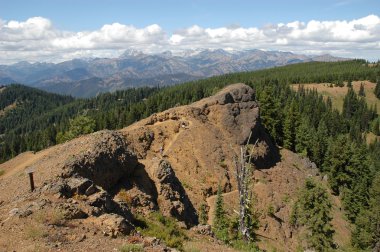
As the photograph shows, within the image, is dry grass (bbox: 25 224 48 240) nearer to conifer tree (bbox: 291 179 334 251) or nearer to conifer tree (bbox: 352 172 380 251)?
conifer tree (bbox: 291 179 334 251)

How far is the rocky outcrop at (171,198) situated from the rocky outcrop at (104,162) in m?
3.53

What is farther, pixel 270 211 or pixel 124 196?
pixel 270 211

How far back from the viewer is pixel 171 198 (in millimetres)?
38500

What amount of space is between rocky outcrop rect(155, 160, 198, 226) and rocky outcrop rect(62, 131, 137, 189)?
3531 millimetres

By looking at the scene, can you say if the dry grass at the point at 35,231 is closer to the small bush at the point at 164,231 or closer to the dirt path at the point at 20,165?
the small bush at the point at 164,231

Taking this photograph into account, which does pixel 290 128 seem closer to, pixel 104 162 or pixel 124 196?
pixel 124 196

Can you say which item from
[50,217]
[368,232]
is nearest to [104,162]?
[50,217]

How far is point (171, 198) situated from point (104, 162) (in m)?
8.56

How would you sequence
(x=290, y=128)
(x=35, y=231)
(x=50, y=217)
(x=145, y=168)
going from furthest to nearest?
(x=290, y=128) → (x=145, y=168) → (x=50, y=217) → (x=35, y=231)

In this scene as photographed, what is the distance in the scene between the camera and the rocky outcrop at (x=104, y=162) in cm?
3152

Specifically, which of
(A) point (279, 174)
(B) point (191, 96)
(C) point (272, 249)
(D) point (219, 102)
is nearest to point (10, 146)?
(B) point (191, 96)

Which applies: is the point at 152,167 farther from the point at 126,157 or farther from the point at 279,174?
the point at 279,174

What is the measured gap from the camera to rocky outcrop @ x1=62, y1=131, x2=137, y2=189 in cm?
3152

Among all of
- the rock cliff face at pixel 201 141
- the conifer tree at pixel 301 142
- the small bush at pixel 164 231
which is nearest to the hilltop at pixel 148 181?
the rock cliff face at pixel 201 141
